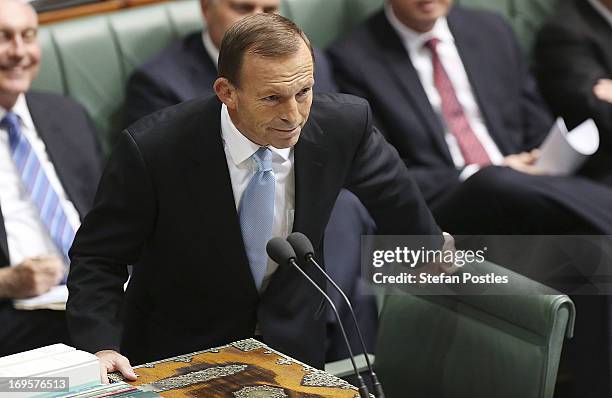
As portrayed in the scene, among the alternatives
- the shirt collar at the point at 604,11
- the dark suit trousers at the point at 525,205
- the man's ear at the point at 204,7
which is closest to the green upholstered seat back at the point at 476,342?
the dark suit trousers at the point at 525,205

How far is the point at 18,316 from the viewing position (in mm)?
3039

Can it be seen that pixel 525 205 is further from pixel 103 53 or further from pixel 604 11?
pixel 103 53

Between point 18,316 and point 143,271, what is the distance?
2.33ft

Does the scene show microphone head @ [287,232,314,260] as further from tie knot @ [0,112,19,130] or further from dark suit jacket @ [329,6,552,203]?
dark suit jacket @ [329,6,552,203]

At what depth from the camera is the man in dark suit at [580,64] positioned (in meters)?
3.98

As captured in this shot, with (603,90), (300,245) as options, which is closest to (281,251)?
(300,245)

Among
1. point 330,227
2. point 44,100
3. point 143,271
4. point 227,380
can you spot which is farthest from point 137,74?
point 227,380

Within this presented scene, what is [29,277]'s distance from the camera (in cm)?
301

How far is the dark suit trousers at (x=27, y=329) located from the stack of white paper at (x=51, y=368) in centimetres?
104

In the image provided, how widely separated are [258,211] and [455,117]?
1.65 metres

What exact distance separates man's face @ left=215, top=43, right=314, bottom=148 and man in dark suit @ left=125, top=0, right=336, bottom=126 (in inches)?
50.2

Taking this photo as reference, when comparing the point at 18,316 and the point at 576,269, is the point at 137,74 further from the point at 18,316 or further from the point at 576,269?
the point at 576,269

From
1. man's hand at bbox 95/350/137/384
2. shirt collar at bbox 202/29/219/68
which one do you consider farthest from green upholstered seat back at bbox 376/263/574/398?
shirt collar at bbox 202/29/219/68

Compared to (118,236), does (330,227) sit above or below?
below
